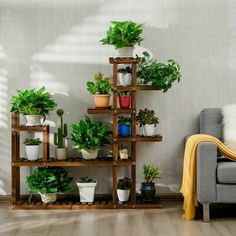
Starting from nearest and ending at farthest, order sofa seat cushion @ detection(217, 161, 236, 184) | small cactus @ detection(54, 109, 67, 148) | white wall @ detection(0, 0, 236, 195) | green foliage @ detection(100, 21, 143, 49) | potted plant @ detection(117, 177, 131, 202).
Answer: sofa seat cushion @ detection(217, 161, 236, 184)
green foliage @ detection(100, 21, 143, 49)
potted plant @ detection(117, 177, 131, 202)
small cactus @ detection(54, 109, 67, 148)
white wall @ detection(0, 0, 236, 195)

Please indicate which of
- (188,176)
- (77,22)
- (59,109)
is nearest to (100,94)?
(59,109)

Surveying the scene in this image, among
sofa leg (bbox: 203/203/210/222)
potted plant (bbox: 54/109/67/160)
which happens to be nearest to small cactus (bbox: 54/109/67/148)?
potted plant (bbox: 54/109/67/160)

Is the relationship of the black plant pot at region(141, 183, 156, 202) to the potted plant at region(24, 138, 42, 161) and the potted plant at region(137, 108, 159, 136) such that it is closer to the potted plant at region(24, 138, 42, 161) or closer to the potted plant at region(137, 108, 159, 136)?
the potted plant at region(137, 108, 159, 136)

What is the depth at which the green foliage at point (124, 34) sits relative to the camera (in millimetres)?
5188

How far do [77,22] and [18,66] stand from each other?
0.70 m

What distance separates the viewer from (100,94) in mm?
5336

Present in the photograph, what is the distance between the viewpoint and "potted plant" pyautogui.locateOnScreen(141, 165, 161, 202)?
5344mm

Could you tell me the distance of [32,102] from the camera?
5.20 metres

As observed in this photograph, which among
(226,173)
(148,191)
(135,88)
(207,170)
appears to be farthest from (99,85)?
(226,173)

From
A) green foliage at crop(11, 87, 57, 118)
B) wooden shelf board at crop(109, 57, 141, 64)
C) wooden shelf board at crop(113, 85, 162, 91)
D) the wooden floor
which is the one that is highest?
wooden shelf board at crop(109, 57, 141, 64)

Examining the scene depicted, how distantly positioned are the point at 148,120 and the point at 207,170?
0.89m

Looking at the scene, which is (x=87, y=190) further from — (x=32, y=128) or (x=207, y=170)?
(x=207, y=170)

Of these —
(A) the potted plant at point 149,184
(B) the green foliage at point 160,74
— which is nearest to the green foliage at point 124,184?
(A) the potted plant at point 149,184

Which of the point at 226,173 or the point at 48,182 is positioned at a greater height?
the point at 226,173
